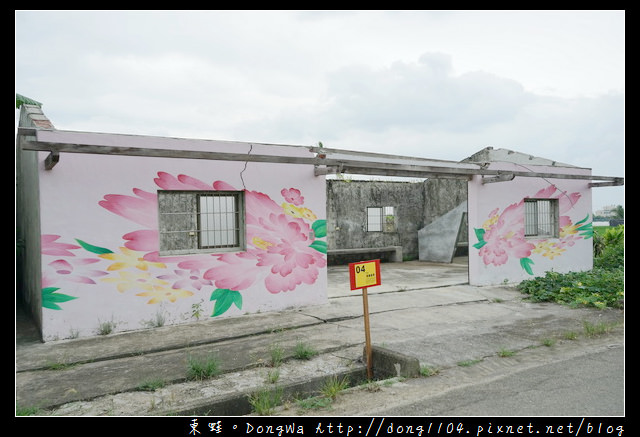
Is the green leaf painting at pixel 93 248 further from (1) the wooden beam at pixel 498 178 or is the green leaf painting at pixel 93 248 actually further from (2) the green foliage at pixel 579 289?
(1) the wooden beam at pixel 498 178

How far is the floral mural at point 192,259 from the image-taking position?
711 centimetres

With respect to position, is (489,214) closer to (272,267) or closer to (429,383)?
(272,267)

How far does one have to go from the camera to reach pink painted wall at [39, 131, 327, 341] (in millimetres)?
7031

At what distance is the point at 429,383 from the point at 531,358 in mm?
1712

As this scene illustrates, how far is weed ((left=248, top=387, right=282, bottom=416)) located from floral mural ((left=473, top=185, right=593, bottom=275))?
7.93 m

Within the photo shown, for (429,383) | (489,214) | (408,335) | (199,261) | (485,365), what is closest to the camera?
(429,383)

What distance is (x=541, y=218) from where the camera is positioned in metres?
13.1

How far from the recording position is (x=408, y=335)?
7129mm

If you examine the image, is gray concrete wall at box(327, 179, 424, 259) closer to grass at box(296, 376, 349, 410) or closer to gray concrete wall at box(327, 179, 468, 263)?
gray concrete wall at box(327, 179, 468, 263)

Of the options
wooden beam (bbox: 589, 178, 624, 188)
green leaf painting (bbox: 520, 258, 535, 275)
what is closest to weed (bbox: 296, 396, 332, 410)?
green leaf painting (bbox: 520, 258, 535, 275)

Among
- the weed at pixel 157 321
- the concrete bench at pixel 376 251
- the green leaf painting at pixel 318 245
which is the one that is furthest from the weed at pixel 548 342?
the concrete bench at pixel 376 251

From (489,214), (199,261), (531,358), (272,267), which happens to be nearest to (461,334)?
(531,358)

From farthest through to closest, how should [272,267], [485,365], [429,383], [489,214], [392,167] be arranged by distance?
1. [489,214]
2. [392,167]
3. [272,267]
4. [485,365]
5. [429,383]

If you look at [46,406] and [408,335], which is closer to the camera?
[46,406]
